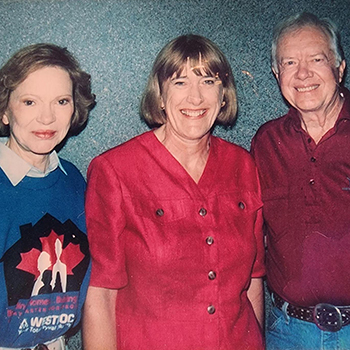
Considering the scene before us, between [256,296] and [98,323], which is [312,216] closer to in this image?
[256,296]

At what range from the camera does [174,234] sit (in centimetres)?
136

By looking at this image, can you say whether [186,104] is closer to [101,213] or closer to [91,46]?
[101,213]

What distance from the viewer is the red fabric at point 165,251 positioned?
1347 mm

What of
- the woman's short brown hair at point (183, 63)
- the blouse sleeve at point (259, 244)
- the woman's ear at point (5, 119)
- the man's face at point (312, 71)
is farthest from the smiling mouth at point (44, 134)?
the man's face at point (312, 71)

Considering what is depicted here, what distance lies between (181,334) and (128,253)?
32cm

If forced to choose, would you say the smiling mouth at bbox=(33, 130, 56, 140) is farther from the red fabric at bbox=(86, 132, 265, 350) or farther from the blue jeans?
the blue jeans

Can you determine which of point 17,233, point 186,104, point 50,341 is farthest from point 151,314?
point 186,104

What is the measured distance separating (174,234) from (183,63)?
23.4 inches

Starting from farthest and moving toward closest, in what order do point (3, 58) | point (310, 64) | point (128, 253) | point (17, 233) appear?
point (3, 58) < point (310, 64) < point (128, 253) < point (17, 233)

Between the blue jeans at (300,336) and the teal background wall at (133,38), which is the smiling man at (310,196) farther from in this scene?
the teal background wall at (133,38)

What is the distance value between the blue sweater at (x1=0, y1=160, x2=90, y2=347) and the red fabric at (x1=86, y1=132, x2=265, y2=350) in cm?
7

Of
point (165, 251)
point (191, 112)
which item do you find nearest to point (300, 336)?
point (165, 251)

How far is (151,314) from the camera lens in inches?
53.2

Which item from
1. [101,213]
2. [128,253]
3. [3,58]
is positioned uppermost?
[3,58]
